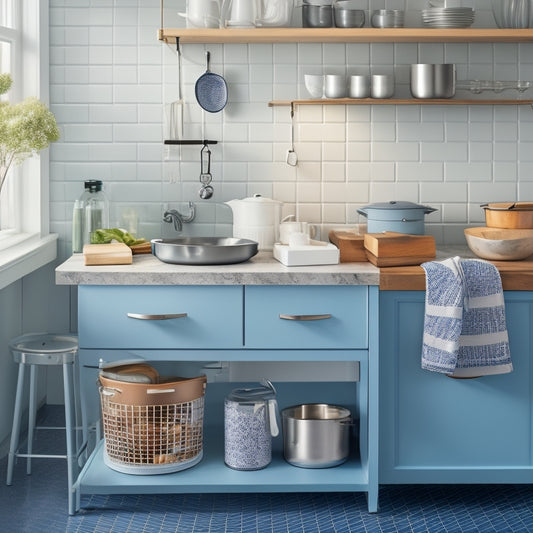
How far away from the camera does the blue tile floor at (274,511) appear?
10.1ft

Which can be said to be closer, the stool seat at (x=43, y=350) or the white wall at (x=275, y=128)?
the stool seat at (x=43, y=350)

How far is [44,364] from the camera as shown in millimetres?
3432

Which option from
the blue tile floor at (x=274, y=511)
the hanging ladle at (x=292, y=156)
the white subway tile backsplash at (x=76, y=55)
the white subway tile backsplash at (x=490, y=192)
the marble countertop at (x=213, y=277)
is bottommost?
the blue tile floor at (x=274, y=511)

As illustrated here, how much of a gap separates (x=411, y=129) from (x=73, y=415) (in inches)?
78.9

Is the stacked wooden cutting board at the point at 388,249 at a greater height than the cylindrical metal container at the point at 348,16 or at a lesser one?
lesser

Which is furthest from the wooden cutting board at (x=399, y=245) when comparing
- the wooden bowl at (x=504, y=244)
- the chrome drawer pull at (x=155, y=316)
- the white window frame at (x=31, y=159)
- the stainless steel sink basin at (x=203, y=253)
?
the white window frame at (x=31, y=159)

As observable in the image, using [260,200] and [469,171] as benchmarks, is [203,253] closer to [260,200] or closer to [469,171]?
[260,200]

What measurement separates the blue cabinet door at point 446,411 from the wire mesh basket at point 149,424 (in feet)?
2.44

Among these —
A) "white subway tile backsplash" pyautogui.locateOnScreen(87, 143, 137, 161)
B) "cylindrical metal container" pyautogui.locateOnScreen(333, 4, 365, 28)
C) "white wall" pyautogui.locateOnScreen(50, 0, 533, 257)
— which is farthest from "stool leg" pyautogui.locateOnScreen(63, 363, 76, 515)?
Answer: "cylindrical metal container" pyautogui.locateOnScreen(333, 4, 365, 28)

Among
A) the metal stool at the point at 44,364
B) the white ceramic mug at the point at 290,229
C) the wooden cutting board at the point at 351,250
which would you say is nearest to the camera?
the metal stool at the point at 44,364

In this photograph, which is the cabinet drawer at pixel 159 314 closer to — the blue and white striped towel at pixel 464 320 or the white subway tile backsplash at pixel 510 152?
the blue and white striped towel at pixel 464 320

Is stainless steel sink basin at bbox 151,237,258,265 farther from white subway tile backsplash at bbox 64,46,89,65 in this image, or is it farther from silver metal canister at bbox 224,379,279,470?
white subway tile backsplash at bbox 64,46,89,65

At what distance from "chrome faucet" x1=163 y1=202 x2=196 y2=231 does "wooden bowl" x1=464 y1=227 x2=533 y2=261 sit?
4.41 ft

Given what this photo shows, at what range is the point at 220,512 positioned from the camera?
127 inches
